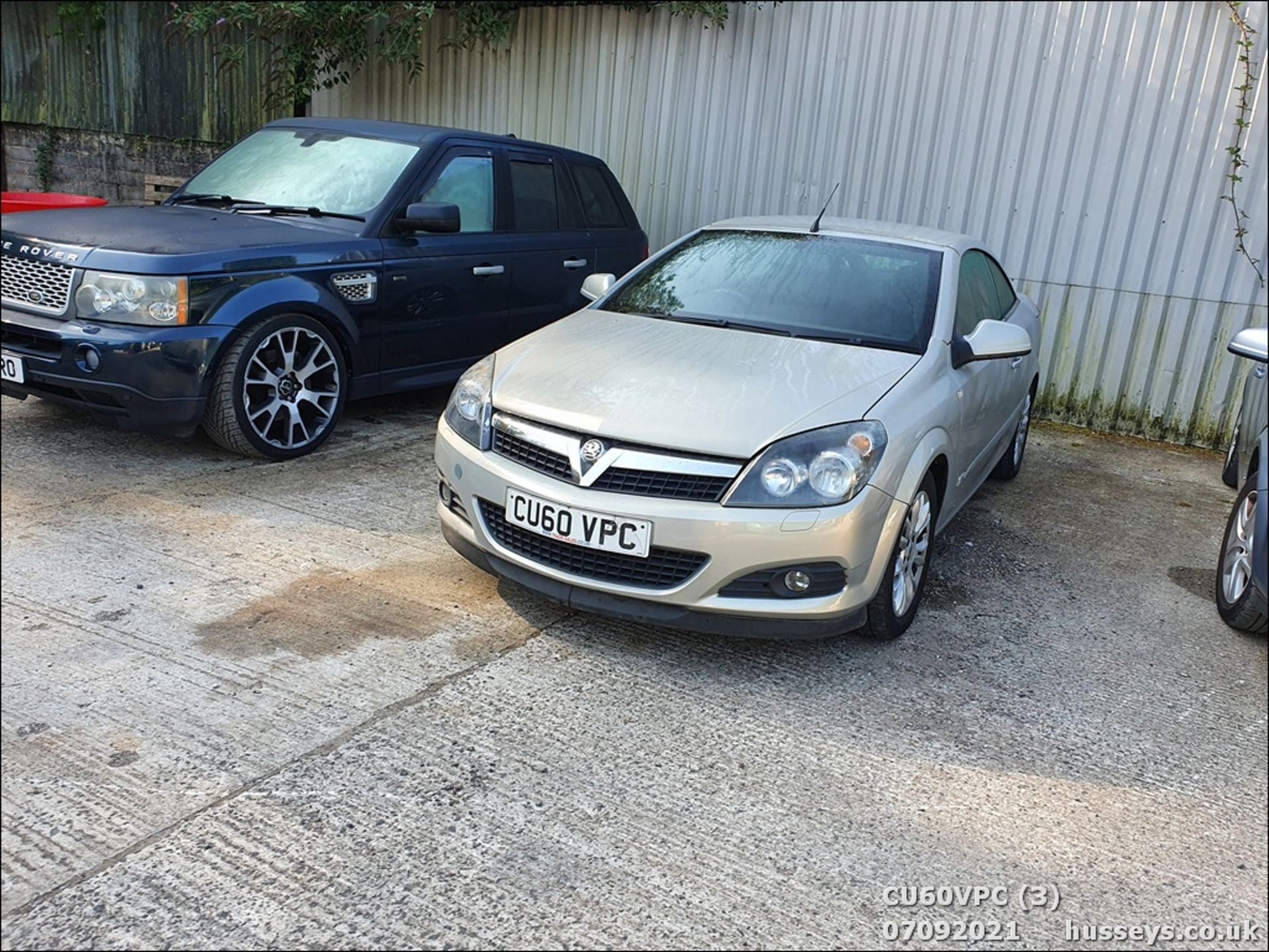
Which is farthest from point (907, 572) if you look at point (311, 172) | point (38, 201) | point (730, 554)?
point (38, 201)

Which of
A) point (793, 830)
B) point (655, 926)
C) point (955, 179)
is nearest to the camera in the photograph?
point (655, 926)

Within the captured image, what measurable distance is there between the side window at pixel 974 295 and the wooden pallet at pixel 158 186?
908 centimetres

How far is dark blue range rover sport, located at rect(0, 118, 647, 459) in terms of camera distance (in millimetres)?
4266

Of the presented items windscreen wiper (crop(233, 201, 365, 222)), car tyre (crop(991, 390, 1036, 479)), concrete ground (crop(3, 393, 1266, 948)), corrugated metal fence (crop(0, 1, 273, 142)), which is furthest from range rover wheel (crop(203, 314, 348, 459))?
corrugated metal fence (crop(0, 1, 273, 142))

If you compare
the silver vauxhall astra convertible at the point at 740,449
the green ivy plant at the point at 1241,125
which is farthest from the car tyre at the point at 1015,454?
the green ivy plant at the point at 1241,125

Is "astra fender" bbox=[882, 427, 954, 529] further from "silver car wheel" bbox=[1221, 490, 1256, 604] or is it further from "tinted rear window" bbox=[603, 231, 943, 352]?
"silver car wheel" bbox=[1221, 490, 1256, 604]

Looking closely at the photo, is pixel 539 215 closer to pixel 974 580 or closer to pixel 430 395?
pixel 430 395

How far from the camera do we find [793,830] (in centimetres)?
267

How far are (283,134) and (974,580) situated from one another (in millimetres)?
4564

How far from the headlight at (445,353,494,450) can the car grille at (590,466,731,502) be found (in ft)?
1.88

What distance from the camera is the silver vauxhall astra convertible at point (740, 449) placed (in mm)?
3266

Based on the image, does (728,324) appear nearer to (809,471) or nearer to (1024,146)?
(809,471)

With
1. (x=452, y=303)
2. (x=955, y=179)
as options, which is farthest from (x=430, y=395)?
(x=955, y=179)

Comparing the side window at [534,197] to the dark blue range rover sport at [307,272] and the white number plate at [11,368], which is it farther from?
the white number plate at [11,368]
